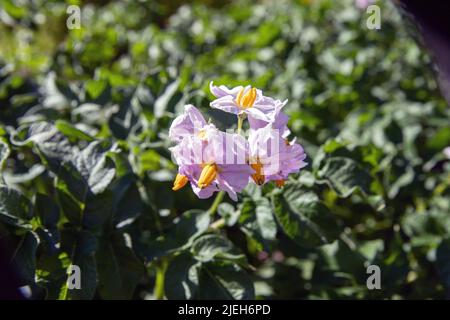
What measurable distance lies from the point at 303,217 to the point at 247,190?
0.12m

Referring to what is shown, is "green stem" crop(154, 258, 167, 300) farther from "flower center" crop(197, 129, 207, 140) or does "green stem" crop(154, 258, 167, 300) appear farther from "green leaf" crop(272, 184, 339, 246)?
"flower center" crop(197, 129, 207, 140)

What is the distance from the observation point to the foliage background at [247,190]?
3.29ft

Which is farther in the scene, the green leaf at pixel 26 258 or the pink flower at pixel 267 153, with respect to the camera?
the green leaf at pixel 26 258

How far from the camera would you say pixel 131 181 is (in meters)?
1.08

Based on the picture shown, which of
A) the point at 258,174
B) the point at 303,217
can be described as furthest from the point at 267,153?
the point at 303,217

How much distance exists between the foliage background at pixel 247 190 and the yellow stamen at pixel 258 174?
0.87 ft

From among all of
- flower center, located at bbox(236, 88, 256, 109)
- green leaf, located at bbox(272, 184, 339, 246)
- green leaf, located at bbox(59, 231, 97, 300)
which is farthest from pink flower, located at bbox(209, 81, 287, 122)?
green leaf, located at bbox(59, 231, 97, 300)

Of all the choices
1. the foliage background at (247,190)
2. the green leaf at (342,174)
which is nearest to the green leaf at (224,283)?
the foliage background at (247,190)

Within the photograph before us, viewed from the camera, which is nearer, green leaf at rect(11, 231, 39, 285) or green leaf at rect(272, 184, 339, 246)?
green leaf at rect(11, 231, 39, 285)

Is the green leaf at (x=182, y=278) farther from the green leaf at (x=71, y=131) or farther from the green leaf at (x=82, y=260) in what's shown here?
the green leaf at (x=71, y=131)

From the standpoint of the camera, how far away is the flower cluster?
0.72 m

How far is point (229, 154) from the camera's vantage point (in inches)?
28.5

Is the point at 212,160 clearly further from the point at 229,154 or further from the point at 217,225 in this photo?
the point at 217,225

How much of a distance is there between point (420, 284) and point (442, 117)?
0.59 metres
